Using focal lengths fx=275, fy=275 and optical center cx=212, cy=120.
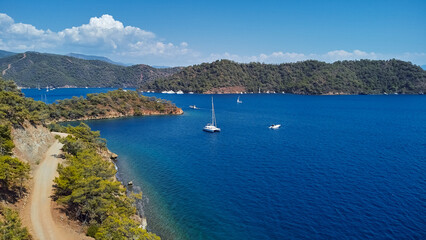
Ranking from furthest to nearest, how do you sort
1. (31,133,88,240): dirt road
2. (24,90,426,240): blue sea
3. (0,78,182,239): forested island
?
(24,90,426,240): blue sea
(31,133,88,240): dirt road
(0,78,182,239): forested island

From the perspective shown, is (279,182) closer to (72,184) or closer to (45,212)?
(72,184)

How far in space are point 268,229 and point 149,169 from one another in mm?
29462

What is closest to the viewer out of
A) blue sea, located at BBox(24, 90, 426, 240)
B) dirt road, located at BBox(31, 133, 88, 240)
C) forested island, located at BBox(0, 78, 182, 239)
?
forested island, located at BBox(0, 78, 182, 239)

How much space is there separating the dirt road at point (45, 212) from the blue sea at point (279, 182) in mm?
10489

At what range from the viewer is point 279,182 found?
4712 centimetres

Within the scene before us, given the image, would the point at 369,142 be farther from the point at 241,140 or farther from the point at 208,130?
the point at 208,130

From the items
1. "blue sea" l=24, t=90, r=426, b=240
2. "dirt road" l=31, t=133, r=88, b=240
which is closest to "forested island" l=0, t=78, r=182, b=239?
"dirt road" l=31, t=133, r=88, b=240

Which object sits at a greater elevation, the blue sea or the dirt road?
the dirt road

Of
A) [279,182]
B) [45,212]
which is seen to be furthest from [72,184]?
[279,182]

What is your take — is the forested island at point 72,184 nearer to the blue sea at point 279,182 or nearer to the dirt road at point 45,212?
the dirt road at point 45,212

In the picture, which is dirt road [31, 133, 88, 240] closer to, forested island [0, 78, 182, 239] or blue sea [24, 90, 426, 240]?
→ forested island [0, 78, 182, 239]

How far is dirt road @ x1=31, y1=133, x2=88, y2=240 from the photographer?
2580cm

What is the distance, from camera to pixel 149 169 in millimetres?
54875

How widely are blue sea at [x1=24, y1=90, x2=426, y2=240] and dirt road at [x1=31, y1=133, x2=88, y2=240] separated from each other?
10.5 meters
